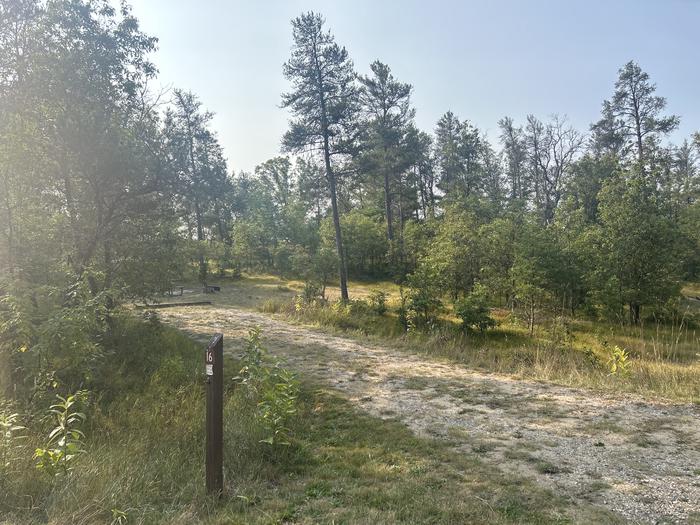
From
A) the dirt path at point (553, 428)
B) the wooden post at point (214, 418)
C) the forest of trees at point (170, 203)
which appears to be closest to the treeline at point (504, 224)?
the forest of trees at point (170, 203)

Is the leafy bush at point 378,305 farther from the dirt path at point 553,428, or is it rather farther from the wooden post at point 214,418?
the wooden post at point 214,418

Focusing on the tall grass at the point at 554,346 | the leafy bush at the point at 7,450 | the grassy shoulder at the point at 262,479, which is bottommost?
the tall grass at the point at 554,346

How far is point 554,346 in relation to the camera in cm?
1062

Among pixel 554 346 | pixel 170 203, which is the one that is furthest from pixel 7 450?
pixel 554 346

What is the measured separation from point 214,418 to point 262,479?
819 millimetres

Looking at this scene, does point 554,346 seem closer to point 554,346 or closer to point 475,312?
point 554,346

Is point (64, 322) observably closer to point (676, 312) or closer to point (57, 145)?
point (57, 145)

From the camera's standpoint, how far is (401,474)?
3510mm

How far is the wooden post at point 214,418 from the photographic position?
3012 millimetres

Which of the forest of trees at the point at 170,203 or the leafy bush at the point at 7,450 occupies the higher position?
the forest of trees at the point at 170,203

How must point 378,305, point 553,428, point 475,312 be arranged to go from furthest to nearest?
point 378,305 → point 475,312 → point 553,428

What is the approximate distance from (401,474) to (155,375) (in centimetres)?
460

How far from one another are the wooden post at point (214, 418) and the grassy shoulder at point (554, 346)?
205 inches

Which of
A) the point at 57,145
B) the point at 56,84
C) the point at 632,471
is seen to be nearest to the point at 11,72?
the point at 56,84
